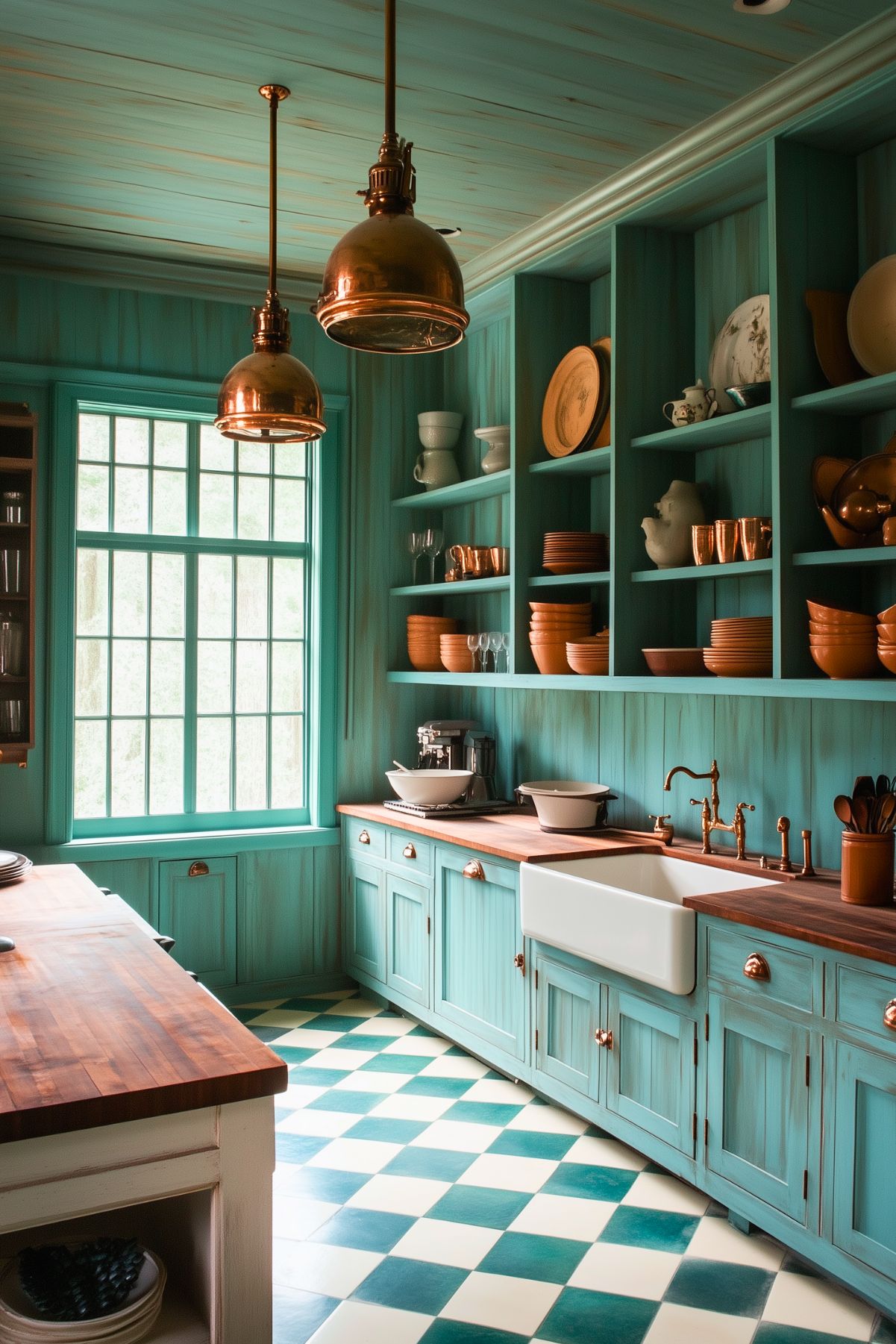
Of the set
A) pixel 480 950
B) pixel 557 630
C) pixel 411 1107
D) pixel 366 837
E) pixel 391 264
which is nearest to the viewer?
pixel 391 264

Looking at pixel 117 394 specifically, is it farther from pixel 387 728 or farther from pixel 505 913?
pixel 505 913

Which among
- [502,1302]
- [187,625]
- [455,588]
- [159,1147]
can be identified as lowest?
[502,1302]

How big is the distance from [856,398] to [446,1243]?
2.42 m

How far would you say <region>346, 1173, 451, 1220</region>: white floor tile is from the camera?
10.0ft

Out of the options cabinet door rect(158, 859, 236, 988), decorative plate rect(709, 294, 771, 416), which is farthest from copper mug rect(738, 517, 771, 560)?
cabinet door rect(158, 859, 236, 988)

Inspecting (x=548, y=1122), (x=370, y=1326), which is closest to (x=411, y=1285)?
(x=370, y=1326)

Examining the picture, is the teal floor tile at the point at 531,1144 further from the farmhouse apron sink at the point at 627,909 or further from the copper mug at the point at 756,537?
the copper mug at the point at 756,537

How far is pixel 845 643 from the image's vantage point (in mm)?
2930

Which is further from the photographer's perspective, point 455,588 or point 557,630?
point 455,588

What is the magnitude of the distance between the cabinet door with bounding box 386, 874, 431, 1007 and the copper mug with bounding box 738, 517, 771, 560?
187 centimetres

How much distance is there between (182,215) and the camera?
13.7 feet

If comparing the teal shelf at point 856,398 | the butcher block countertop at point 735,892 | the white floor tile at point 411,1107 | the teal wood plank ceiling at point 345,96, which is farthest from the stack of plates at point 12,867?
the teal shelf at point 856,398

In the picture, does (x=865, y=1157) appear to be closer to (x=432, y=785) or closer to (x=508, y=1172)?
(x=508, y=1172)

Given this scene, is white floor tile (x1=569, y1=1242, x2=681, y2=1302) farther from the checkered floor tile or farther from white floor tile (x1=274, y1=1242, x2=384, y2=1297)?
white floor tile (x1=274, y1=1242, x2=384, y2=1297)
